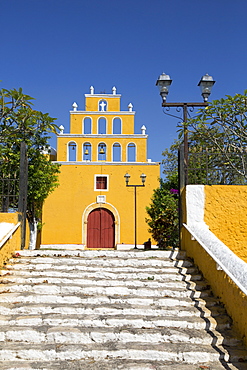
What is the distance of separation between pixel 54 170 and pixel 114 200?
3.59 meters

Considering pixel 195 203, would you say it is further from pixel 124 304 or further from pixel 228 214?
pixel 124 304

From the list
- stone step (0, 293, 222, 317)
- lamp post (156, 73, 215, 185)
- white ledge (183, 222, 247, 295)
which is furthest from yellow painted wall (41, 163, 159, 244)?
stone step (0, 293, 222, 317)

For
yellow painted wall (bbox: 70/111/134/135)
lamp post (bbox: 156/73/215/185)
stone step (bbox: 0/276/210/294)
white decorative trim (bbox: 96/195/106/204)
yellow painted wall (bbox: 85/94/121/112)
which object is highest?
yellow painted wall (bbox: 85/94/121/112)

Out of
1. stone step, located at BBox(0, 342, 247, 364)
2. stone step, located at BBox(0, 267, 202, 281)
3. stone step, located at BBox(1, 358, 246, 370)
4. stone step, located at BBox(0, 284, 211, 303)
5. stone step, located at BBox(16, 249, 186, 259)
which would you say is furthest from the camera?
stone step, located at BBox(16, 249, 186, 259)

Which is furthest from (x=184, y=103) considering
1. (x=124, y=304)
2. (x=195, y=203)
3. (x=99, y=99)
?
(x=99, y=99)

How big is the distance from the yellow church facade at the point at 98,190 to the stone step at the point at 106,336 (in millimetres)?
15867

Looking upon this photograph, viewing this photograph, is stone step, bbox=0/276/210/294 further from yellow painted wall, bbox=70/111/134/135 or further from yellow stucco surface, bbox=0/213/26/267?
yellow painted wall, bbox=70/111/134/135

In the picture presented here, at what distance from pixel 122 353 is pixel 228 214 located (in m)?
3.87

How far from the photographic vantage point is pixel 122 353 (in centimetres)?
380

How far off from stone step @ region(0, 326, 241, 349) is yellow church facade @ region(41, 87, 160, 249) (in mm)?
15867

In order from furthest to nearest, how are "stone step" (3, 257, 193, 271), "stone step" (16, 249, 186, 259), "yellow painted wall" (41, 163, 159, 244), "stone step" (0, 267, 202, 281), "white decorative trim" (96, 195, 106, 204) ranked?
"white decorative trim" (96, 195, 106, 204), "yellow painted wall" (41, 163, 159, 244), "stone step" (16, 249, 186, 259), "stone step" (3, 257, 193, 271), "stone step" (0, 267, 202, 281)

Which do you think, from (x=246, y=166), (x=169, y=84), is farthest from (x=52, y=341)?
(x=169, y=84)

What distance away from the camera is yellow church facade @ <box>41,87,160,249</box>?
20156 mm

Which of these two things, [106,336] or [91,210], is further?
[91,210]
